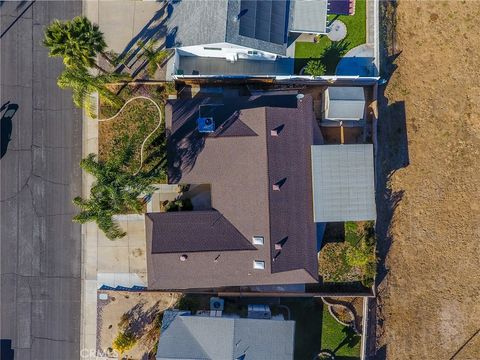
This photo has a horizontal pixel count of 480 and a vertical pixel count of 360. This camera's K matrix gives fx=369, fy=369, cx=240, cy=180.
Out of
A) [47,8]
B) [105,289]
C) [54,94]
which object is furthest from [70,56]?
[105,289]

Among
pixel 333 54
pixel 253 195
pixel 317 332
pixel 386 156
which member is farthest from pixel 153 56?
pixel 317 332

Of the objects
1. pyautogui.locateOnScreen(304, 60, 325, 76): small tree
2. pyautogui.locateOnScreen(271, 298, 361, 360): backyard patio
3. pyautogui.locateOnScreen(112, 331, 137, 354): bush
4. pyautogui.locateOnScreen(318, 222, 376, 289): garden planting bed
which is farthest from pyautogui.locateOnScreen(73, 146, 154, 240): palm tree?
pyautogui.locateOnScreen(318, 222, 376, 289): garden planting bed

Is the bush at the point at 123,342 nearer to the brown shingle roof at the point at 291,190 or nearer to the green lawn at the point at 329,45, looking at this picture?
the brown shingle roof at the point at 291,190

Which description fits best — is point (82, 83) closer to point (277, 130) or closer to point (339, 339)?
point (277, 130)

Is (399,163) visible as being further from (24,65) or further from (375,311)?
(24,65)

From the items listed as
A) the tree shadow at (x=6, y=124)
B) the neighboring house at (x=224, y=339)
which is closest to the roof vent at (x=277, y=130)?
the neighboring house at (x=224, y=339)

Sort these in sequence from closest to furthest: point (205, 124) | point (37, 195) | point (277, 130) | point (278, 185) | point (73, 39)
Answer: point (73, 39) < point (278, 185) < point (277, 130) < point (205, 124) < point (37, 195)
